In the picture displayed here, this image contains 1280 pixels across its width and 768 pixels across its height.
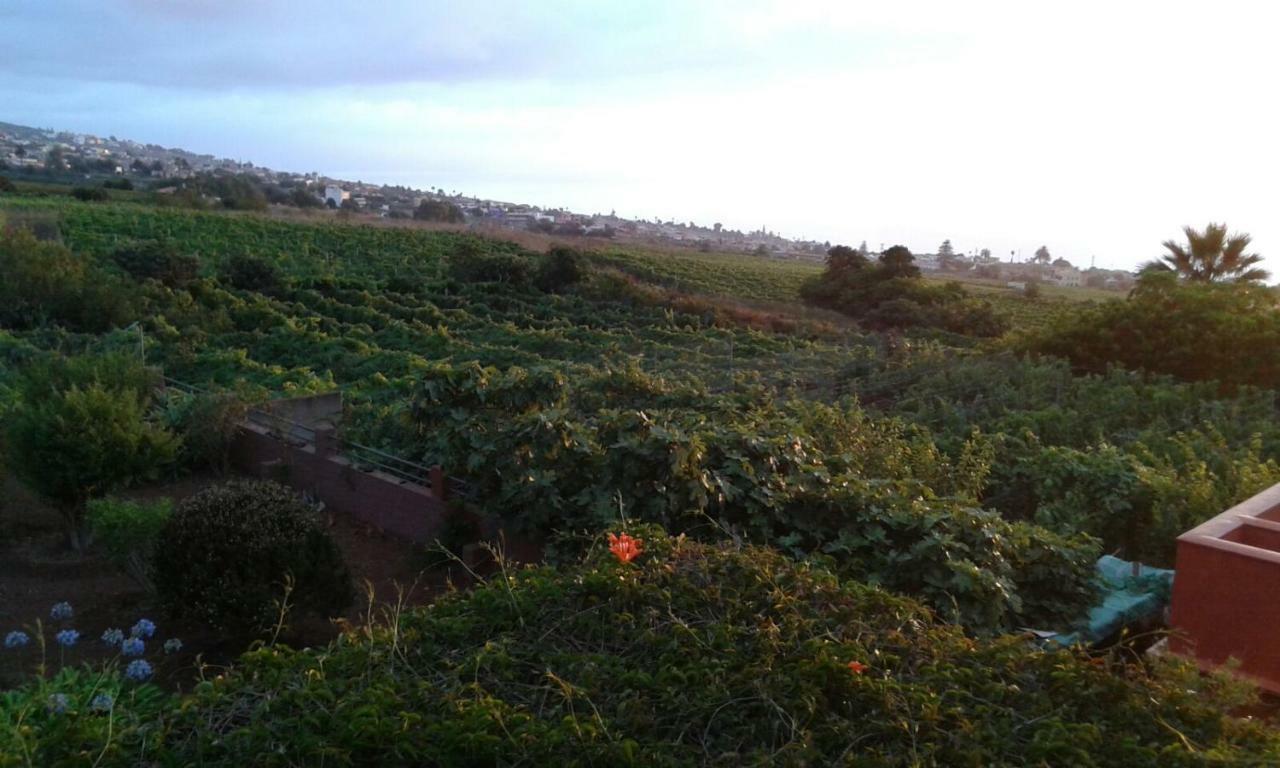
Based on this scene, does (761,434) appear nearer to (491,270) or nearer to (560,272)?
(560,272)

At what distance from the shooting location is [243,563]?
632cm

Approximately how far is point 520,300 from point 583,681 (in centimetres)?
2735

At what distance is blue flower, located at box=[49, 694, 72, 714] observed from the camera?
3466mm

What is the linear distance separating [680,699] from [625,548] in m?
1.02

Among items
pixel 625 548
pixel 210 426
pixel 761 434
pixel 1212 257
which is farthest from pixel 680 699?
pixel 1212 257

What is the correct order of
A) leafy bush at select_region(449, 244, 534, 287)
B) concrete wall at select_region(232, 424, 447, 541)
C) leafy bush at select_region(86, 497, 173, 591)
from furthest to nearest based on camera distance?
leafy bush at select_region(449, 244, 534, 287)
concrete wall at select_region(232, 424, 447, 541)
leafy bush at select_region(86, 497, 173, 591)

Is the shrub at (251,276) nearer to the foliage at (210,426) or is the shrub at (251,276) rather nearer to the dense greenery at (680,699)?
the foliage at (210,426)

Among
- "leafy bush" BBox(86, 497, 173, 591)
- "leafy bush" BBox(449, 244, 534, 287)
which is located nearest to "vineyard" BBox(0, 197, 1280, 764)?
"leafy bush" BBox(86, 497, 173, 591)

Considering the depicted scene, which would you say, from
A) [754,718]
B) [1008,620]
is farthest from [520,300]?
[754,718]

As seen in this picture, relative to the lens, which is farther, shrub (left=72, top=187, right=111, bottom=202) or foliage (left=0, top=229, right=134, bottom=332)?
shrub (left=72, top=187, right=111, bottom=202)

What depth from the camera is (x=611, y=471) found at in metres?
6.66

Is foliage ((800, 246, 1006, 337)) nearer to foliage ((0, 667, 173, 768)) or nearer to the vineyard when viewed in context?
the vineyard

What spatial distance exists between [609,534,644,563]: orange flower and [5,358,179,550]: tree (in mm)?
6212

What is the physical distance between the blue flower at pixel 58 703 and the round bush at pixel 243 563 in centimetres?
247
